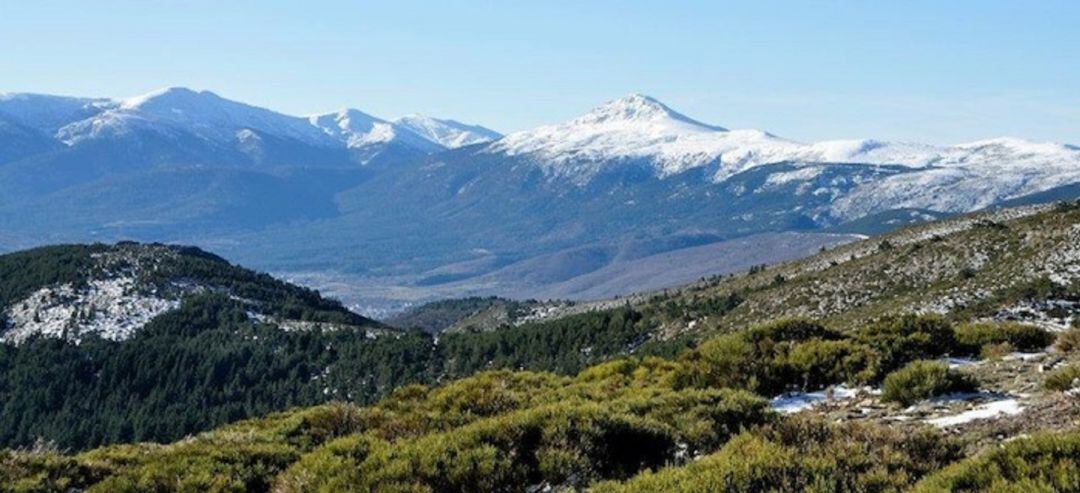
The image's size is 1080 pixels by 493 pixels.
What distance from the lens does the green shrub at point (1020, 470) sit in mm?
8289

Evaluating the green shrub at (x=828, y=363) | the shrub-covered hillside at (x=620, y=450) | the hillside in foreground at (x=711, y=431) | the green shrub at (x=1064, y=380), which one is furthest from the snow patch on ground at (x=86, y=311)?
the green shrub at (x=1064, y=380)

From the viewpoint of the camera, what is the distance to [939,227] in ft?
307

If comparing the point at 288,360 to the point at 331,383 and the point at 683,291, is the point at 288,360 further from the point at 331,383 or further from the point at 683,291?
the point at 683,291

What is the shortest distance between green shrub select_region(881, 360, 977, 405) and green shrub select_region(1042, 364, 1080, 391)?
1.23 meters

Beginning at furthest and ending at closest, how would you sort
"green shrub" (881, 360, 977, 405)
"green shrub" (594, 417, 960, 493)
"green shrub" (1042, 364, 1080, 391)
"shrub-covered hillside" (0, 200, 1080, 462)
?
"shrub-covered hillside" (0, 200, 1080, 462)
"green shrub" (881, 360, 977, 405)
"green shrub" (1042, 364, 1080, 391)
"green shrub" (594, 417, 960, 493)

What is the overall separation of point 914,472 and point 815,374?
8.39m

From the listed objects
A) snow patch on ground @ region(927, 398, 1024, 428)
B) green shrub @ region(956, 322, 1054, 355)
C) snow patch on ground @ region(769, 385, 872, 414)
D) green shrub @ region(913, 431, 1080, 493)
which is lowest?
snow patch on ground @ region(769, 385, 872, 414)

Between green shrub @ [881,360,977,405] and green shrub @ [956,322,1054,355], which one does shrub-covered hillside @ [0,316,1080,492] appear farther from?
green shrub @ [956,322,1054,355]

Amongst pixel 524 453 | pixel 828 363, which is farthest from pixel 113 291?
pixel 524 453

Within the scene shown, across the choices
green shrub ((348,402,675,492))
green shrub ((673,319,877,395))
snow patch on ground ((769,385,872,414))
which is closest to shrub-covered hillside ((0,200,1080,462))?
green shrub ((673,319,877,395))

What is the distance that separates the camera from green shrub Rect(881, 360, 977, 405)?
47.7 ft

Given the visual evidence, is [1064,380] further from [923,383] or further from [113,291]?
[113,291]

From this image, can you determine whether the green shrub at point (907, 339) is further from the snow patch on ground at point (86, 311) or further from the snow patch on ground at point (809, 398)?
the snow patch on ground at point (86, 311)

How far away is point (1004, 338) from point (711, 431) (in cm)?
1135
